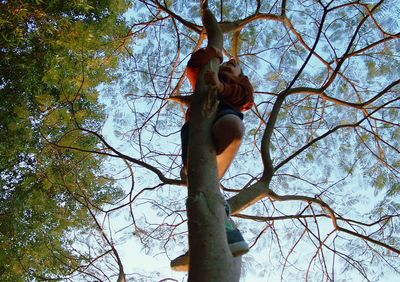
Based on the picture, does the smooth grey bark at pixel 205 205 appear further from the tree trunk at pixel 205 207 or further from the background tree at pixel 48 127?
the background tree at pixel 48 127

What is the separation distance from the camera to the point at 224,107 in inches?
91.0

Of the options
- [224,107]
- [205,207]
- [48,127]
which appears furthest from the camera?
[48,127]

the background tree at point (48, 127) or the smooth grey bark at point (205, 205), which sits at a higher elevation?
the background tree at point (48, 127)

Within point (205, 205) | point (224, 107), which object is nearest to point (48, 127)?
point (224, 107)

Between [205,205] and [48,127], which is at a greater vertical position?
[48,127]

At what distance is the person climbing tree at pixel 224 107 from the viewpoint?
1.95 m

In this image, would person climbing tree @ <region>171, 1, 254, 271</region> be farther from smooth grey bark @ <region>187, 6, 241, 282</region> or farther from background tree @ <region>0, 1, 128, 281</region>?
background tree @ <region>0, 1, 128, 281</region>

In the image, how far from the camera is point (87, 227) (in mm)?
5348

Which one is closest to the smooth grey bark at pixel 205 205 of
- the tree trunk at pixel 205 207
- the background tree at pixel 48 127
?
the tree trunk at pixel 205 207

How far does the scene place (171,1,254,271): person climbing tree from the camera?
195cm

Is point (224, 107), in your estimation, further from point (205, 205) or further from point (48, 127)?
point (48, 127)

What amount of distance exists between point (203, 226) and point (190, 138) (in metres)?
0.48

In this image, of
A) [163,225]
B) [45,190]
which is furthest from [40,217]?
[163,225]

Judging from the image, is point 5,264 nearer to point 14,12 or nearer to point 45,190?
point 45,190
